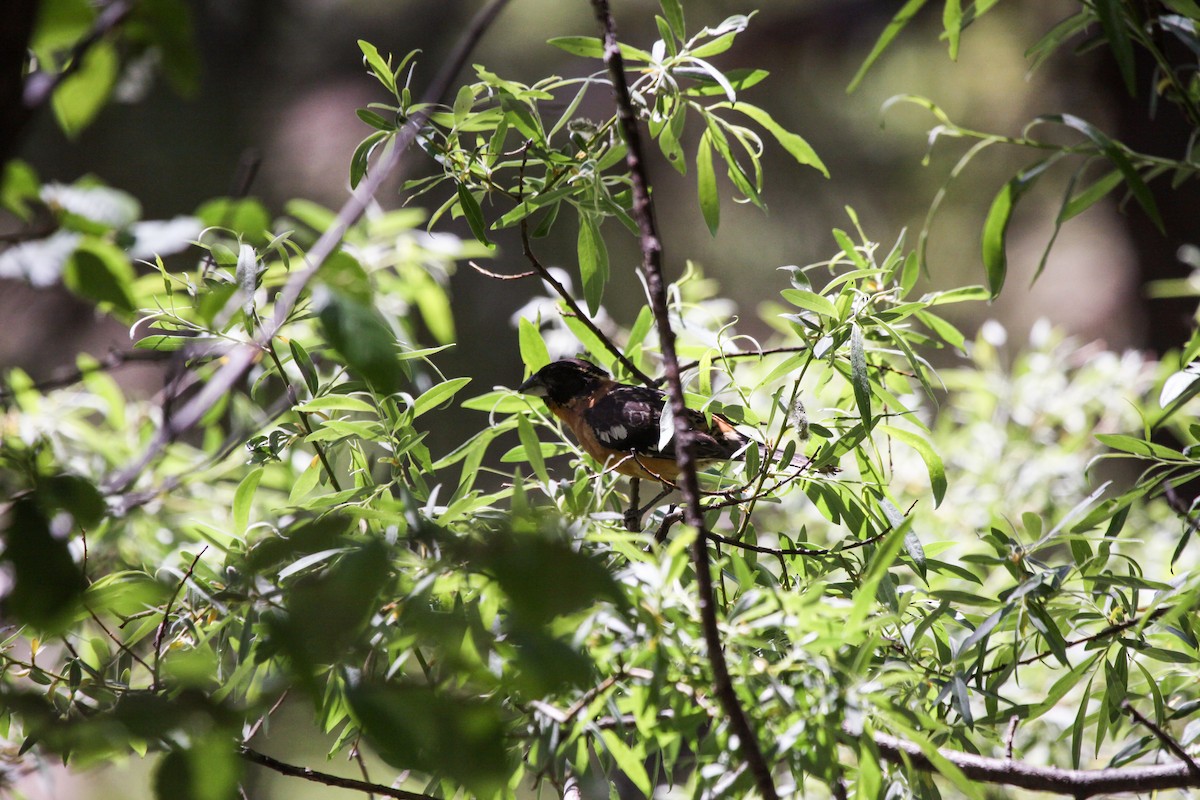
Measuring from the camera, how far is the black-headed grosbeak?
10.7ft

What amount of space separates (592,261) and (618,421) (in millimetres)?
1470

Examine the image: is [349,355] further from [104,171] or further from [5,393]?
[104,171]

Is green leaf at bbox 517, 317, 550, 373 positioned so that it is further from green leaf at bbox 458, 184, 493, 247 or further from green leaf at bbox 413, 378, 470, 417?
green leaf at bbox 458, 184, 493, 247

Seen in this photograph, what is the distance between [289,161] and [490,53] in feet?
6.68

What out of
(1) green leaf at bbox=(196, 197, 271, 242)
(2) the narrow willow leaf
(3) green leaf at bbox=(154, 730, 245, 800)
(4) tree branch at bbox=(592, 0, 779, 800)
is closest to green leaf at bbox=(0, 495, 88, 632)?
(3) green leaf at bbox=(154, 730, 245, 800)

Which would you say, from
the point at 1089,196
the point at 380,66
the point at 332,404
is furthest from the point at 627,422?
the point at 1089,196

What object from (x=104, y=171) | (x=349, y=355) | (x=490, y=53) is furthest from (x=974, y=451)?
(x=104, y=171)

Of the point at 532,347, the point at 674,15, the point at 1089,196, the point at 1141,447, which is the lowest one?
the point at 532,347

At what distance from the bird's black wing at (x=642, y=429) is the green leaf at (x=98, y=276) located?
2356 mm

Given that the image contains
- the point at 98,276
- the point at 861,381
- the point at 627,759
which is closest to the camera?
the point at 98,276

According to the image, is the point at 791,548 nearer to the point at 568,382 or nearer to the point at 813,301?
the point at 813,301

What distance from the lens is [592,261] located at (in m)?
1.90

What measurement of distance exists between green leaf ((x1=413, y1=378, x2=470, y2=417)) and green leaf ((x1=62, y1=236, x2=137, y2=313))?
3.21 feet

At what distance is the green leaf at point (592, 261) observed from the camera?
188cm
